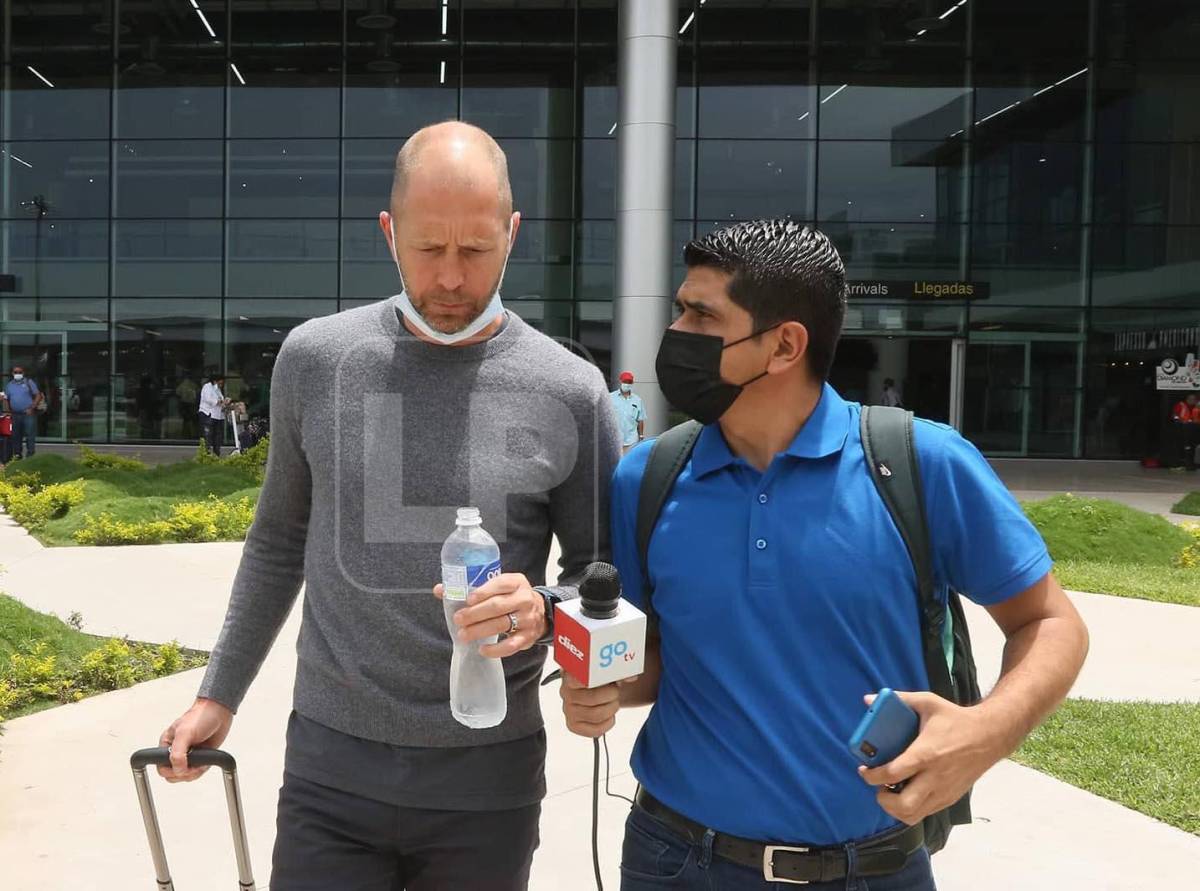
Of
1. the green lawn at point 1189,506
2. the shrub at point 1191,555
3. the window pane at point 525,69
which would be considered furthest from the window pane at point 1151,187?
the shrub at point 1191,555

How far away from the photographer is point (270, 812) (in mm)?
4762

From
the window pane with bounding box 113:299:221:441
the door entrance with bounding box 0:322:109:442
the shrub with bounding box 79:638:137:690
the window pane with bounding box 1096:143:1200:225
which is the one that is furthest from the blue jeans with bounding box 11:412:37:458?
the window pane with bounding box 1096:143:1200:225

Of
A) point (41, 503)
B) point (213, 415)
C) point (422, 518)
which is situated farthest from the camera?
Result: point (213, 415)

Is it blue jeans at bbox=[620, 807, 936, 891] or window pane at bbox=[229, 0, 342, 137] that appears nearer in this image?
blue jeans at bbox=[620, 807, 936, 891]

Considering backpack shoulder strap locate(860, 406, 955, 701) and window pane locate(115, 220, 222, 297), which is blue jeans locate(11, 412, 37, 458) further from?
backpack shoulder strap locate(860, 406, 955, 701)

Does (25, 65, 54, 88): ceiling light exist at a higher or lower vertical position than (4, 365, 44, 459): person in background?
higher

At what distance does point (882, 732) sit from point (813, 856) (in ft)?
1.28

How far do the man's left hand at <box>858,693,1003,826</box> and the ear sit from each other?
0.68 metres

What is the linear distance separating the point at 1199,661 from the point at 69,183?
27521 mm

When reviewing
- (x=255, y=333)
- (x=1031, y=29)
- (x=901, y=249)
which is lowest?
(x=255, y=333)

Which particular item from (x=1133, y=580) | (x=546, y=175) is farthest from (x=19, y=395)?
(x=1133, y=580)

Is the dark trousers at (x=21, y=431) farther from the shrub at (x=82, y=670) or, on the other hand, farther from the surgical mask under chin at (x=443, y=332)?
the surgical mask under chin at (x=443, y=332)

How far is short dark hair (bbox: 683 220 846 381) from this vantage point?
2053 mm

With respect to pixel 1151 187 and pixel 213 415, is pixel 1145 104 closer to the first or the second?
pixel 1151 187
